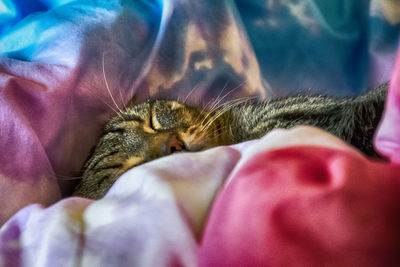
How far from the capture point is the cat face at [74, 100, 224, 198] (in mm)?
975

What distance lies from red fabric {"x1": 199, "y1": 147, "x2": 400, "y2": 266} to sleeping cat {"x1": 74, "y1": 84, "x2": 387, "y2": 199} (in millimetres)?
404

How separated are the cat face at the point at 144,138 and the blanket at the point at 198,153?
0.04 m

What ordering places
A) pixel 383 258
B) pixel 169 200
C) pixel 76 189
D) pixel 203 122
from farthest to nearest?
1. pixel 203 122
2. pixel 76 189
3. pixel 169 200
4. pixel 383 258

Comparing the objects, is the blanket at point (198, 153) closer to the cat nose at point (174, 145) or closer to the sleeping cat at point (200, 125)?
the sleeping cat at point (200, 125)

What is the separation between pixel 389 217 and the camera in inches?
15.2

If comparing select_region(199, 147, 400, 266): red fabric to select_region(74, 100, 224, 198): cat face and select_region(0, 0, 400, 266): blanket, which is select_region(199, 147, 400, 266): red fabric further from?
select_region(74, 100, 224, 198): cat face

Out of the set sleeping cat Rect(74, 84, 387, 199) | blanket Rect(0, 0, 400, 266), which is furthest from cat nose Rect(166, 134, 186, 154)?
blanket Rect(0, 0, 400, 266)

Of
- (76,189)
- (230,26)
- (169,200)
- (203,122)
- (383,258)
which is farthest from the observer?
(230,26)

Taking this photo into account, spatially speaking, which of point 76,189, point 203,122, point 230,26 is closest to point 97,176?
point 76,189

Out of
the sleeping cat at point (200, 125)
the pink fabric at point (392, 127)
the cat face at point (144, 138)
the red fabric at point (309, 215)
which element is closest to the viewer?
the red fabric at point (309, 215)

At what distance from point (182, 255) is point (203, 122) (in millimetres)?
671

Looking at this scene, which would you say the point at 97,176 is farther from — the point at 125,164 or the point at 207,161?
the point at 207,161

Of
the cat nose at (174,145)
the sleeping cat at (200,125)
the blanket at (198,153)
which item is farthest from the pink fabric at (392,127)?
the cat nose at (174,145)

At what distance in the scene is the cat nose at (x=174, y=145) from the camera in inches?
36.7
